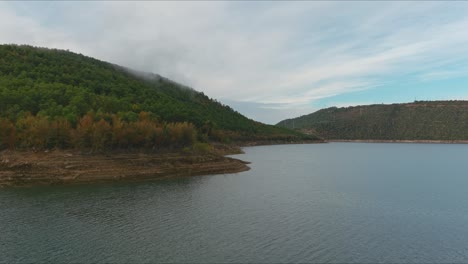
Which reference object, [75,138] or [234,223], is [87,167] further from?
[234,223]

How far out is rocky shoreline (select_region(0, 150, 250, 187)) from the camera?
175ft

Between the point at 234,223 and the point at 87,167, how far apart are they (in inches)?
1408

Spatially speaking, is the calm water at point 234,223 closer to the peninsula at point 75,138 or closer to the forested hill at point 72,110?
the peninsula at point 75,138

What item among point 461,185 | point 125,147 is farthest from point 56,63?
point 461,185

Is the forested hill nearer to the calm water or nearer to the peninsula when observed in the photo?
the peninsula

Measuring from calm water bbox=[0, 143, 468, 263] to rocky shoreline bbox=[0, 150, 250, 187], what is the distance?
15.4 feet

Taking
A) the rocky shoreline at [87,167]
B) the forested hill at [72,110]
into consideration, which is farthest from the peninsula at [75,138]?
the forested hill at [72,110]

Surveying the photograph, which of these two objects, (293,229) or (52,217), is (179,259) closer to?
(293,229)

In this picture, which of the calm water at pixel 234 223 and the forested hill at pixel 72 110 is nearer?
the calm water at pixel 234 223

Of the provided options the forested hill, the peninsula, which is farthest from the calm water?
the forested hill

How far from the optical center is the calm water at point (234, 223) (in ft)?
78.7

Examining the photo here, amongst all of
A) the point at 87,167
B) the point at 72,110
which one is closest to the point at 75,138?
the point at 87,167

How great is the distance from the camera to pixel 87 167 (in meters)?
57.5

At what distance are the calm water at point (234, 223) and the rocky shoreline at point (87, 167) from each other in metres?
4.70
